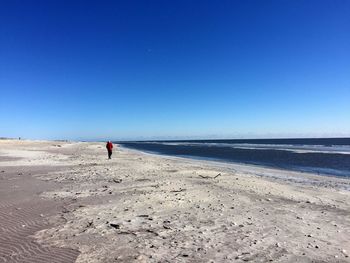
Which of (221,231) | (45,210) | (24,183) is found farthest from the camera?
(24,183)

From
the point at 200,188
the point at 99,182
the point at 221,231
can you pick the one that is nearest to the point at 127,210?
the point at 221,231

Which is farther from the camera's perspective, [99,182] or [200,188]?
[99,182]

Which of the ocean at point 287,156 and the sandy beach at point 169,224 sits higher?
the ocean at point 287,156

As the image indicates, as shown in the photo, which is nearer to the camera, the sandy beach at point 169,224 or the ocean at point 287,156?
the sandy beach at point 169,224

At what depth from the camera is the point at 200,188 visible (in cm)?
1569

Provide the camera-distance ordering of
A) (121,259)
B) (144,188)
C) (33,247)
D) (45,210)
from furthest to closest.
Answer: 1. (144,188)
2. (45,210)
3. (33,247)
4. (121,259)

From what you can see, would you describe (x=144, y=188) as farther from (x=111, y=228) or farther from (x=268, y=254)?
(x=268, y=254)

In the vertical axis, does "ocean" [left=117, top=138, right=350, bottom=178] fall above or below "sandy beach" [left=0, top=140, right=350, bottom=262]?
above

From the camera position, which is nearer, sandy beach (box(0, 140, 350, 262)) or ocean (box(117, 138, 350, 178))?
sandy beach (box(0, 140, 350, 262))

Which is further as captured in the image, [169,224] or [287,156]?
[287,156]

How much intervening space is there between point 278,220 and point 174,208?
323 centimetres

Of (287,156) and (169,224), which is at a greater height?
(287,156)

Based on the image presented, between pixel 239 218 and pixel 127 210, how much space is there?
3446mm

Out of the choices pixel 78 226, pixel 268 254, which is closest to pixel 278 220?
pixel 268 254
